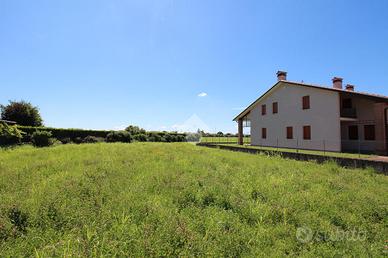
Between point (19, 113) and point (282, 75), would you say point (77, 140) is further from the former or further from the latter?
point (282, 75)

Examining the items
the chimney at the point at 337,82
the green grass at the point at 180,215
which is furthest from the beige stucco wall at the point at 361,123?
the green grass at the point at 180,215

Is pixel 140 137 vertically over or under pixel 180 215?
over

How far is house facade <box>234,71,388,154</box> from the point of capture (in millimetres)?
16906

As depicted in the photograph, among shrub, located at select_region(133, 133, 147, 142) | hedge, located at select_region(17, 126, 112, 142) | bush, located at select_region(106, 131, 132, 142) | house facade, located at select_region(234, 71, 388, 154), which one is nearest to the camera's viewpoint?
house facade, located at select_region(234, 71, 388, 154)

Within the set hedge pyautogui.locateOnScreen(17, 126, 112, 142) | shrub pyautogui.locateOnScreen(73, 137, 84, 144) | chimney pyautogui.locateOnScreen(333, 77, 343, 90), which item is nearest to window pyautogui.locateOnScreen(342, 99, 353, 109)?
chimney pyautogui.locateOnScreen(333, 77, 343, 90)

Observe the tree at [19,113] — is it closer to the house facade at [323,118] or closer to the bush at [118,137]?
the bush at [118,137]

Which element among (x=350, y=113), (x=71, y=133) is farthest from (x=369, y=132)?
(x=71, y=133)

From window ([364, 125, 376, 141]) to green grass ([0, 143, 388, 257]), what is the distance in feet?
44.4

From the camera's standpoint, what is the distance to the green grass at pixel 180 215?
10.9 feet

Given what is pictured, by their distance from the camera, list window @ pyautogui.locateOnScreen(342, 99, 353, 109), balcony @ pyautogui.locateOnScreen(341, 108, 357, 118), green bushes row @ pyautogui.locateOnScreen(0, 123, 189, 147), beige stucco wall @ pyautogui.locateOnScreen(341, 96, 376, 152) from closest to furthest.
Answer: beige stucco wall @ pyautogui.locateOnScreen(341, 96, 376, 152)
balcony @ pyautogui.locateOnScreen(341, 108, 357, 118)
window @ pyautogui.locateOnScreen(342, 99, 353, 109)
green bushes row @ pyautogui.locateOnScreen(0, 123, 189, 147)

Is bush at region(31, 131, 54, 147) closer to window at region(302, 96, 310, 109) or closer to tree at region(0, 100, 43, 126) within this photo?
tree at region(0, 100, 43, 126)

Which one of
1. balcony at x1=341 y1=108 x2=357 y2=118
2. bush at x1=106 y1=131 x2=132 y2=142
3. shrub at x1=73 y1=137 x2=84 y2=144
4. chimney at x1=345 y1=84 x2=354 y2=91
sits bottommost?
shrub at x1=73 y1=137 x2=84 y2=144

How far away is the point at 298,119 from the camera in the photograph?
21469 millimetres

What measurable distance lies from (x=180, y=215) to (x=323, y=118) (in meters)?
18.6
